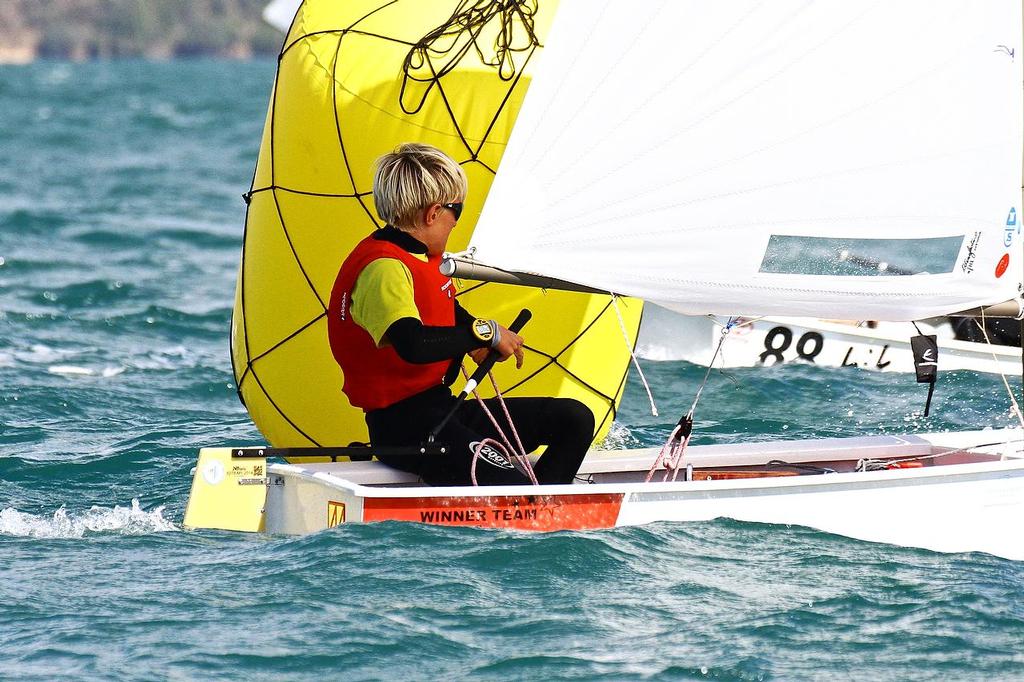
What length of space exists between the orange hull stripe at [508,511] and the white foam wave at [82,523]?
79 centimetres

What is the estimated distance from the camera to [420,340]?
11.8ft

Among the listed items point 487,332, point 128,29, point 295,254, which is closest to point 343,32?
point 295,254

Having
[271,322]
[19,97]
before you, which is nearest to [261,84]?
[19,97]

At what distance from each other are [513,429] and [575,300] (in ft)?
4.73

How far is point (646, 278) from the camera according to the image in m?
3.85

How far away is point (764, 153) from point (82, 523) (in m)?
2.19

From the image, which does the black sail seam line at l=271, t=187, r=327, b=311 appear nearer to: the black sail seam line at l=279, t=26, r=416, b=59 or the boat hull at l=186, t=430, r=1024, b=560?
the black sail seam line at l=279, t=26, r=416, b=59

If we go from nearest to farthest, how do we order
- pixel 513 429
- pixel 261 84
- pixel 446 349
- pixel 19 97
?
1. pixel 446 349
2. pixel 513 429
3. pixel 19 97
4. pixel 261 84

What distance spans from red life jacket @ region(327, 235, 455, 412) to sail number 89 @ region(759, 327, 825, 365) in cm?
372

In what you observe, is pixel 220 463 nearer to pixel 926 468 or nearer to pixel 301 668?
pixel 301 668

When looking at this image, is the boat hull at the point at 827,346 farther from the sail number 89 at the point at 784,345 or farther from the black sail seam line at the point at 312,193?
the black sail seam line at the point at 312,193

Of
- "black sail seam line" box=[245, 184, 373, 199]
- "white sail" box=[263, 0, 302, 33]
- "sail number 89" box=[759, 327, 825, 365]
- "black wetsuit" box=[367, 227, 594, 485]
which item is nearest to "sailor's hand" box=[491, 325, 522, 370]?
"black wetsuit" box=[367, 227, 594, 485]

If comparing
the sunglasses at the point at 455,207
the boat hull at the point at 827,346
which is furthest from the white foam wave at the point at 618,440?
the sunglasses at the point at 455,207

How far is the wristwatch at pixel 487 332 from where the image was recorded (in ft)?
12.1
